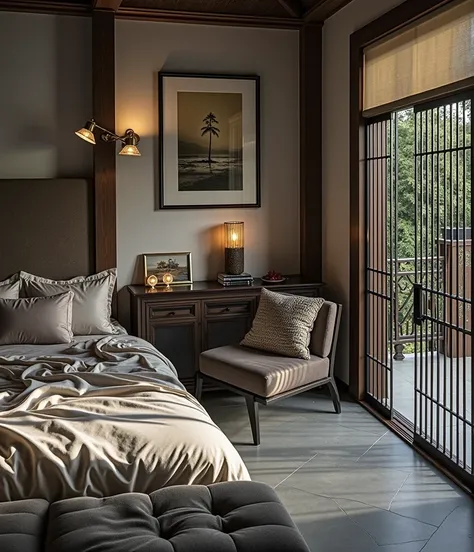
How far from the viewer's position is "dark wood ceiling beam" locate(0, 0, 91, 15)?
4.75 m

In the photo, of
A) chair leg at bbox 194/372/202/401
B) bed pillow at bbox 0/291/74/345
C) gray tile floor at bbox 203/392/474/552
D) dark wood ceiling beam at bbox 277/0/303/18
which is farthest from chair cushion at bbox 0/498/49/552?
dark wood ceiling beam at bbox 277/0/303/18

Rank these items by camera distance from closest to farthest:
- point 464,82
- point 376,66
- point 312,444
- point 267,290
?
point 464,82 < point 312,444 < point 376,66 < point 267,290

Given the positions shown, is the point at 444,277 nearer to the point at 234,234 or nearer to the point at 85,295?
the point at 234,234

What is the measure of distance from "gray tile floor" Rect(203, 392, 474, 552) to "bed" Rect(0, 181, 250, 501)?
729 millimetres

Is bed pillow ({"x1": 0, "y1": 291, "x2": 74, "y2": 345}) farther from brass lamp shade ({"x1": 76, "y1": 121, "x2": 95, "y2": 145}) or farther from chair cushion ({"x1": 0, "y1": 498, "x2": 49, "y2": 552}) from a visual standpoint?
chair cushion ({"x1": 0, "y1": 498, "x2": 49, "y2": 552})

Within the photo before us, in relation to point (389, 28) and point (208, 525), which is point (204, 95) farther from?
point (208, 525)

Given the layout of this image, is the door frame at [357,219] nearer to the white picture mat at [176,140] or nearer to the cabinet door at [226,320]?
the cabinet door at [226,320]

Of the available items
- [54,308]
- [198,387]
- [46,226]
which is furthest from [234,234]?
[54,308]

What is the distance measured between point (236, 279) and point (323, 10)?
2.07 m

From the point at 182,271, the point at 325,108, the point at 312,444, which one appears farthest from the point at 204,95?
the point at 312,444

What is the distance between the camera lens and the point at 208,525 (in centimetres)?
210

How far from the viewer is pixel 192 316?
4.93 meters

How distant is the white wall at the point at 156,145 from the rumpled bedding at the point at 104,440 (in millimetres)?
2064

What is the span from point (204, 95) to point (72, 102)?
0.98m
